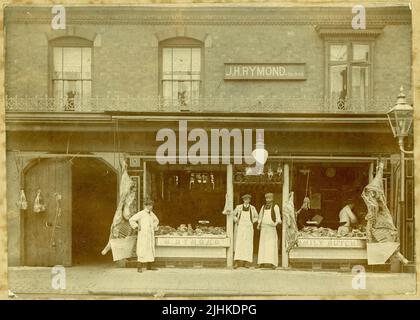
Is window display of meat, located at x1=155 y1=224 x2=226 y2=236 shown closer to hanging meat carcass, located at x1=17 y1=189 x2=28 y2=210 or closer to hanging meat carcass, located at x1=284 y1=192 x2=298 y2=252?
hanging meat carcass, located at x1=284 y1=192 x2=298 y2=252

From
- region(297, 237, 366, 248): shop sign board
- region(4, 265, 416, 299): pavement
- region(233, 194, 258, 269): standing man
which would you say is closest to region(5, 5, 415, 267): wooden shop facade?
region(297, 237, 366, 248): shop sign board

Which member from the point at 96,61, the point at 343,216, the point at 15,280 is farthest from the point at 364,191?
the point at 15,280

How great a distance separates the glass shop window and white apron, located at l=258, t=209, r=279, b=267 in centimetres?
281

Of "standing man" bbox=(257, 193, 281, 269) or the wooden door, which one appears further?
the wooden door

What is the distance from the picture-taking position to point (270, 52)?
39.4ft

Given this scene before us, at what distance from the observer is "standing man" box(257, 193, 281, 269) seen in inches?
465

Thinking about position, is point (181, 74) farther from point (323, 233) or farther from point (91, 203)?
point (323, 233)

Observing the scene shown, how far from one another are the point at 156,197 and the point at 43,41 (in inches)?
156

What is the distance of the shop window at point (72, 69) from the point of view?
12.3 metres

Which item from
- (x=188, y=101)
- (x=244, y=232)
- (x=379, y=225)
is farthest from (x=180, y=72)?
(x=379, y=225)

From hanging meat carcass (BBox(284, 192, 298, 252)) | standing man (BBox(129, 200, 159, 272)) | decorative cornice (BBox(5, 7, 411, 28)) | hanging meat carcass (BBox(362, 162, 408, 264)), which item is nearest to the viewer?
hanging meat carcass (BBox(362, 162, 408, 264))

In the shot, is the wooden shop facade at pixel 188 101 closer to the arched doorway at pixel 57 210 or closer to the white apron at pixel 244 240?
the arched doorway at pixel 57 210

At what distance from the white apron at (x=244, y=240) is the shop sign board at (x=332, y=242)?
38.5 inches

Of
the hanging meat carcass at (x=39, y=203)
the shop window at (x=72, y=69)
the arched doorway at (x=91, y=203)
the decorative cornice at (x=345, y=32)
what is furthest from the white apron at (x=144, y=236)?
the decorative cornice at (x=345, y=32)
